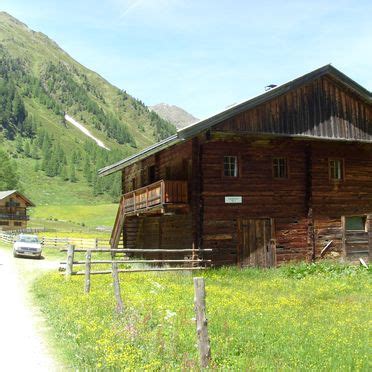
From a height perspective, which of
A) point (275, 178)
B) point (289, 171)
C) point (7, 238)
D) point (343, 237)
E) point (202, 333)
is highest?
point (289, 171)

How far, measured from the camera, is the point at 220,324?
10594 millimetres

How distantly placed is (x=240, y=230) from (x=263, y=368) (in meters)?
17.1

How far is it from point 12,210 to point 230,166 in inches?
2773

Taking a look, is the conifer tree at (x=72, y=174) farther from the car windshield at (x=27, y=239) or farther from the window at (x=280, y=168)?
the window at (x=280, y=168)

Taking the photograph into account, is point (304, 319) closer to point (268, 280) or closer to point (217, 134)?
point (268, 280)

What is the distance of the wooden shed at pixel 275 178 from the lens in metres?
24.1

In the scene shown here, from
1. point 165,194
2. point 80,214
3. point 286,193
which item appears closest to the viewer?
point 165,194

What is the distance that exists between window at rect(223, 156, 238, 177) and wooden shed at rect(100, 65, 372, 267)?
0.16 feet

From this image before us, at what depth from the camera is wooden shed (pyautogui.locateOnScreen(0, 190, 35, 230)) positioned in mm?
86625

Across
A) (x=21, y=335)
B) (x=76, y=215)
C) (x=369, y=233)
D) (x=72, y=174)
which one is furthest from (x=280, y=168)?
(x=72, y=174)

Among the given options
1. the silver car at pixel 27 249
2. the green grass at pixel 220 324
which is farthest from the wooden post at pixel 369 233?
the silver car at pixel 27 249

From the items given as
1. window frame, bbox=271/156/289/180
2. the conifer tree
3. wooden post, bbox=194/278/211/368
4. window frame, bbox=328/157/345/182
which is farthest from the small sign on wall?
the conifer tree

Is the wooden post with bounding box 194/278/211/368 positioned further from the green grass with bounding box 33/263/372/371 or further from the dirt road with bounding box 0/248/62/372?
the dirt road with bounding box 0/248/62/372

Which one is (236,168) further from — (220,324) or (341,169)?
(220,324)
